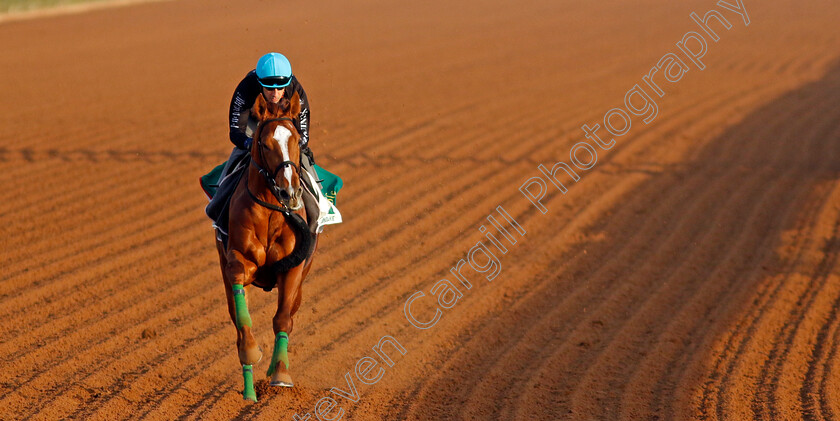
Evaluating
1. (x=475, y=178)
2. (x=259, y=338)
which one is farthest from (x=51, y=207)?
(x=475, y=178)

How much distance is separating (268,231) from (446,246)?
4.46 m

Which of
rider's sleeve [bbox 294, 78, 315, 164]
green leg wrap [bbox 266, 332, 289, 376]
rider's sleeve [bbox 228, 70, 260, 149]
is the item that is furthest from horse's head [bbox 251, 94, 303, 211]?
green leg wrap [bbox 266, 332, 289, 376]

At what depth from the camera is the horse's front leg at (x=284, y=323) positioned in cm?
574

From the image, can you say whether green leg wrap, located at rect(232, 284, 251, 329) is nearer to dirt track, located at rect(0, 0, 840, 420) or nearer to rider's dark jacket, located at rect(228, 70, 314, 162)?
dirt track, located at rect(0, 0, 840, 420)

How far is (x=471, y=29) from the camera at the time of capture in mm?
27578

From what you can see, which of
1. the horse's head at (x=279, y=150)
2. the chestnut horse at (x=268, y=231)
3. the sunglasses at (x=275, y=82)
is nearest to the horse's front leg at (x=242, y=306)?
the chestnut horse at (x=268, y=231)

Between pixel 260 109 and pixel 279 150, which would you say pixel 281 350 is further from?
pixel 260 109

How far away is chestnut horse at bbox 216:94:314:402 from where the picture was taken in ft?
17.1

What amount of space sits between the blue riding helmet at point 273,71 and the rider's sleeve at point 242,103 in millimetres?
361

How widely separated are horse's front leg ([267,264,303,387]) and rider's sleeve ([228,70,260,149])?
102 cm

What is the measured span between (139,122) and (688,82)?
12.7 metres

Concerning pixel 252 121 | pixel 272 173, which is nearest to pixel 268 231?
pixel 272 173

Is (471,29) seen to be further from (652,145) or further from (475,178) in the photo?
(475,178)

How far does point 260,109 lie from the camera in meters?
5.45
